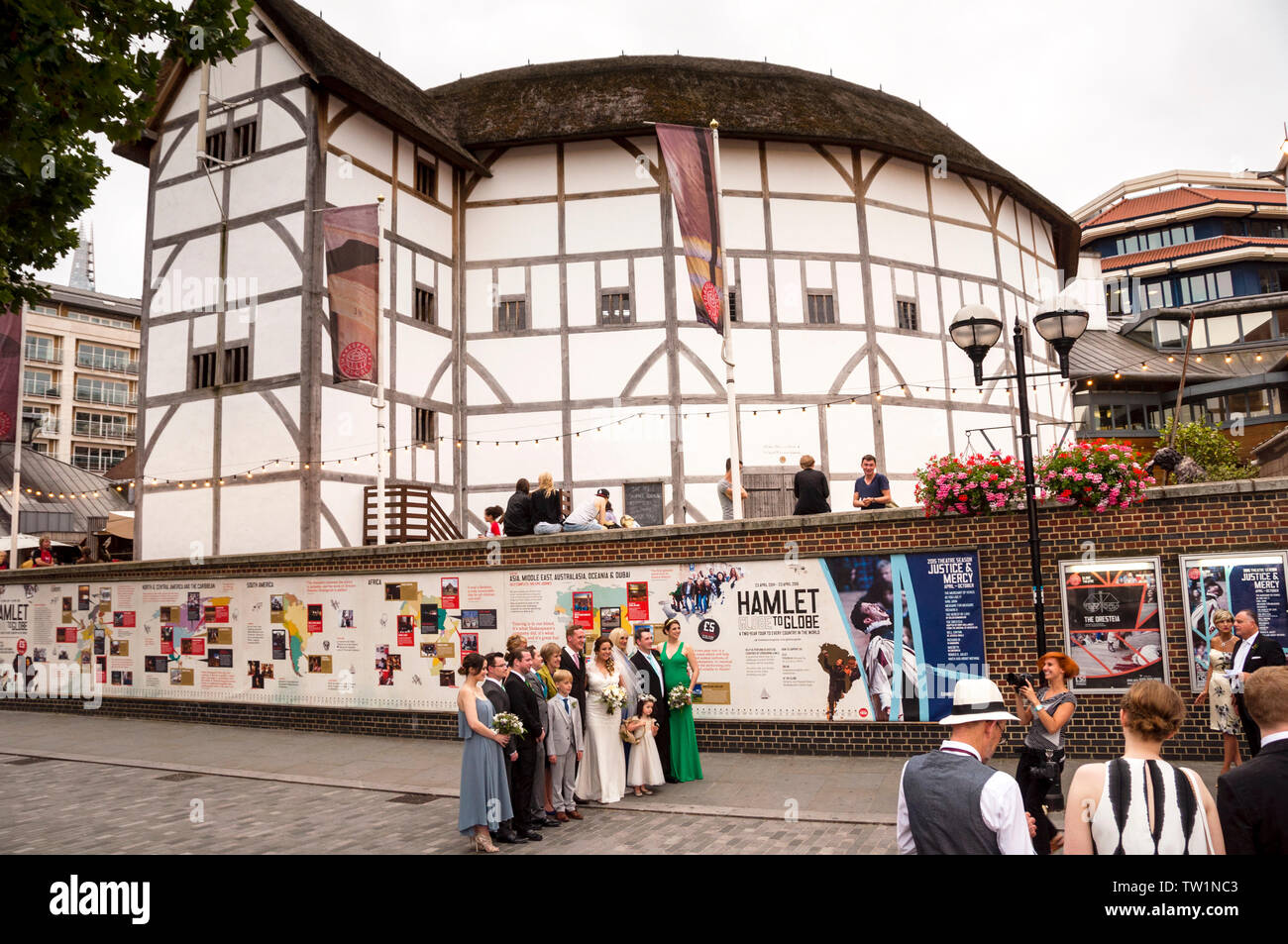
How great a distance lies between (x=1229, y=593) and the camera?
981cm

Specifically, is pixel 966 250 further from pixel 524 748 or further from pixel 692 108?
pixel 524 748

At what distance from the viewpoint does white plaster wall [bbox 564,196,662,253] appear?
2272 cm

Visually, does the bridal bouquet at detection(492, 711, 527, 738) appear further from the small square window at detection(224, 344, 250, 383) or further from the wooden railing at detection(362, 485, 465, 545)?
the small square window at detection(224, 344, 250, 383)

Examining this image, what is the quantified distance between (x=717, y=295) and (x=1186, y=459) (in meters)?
7.40

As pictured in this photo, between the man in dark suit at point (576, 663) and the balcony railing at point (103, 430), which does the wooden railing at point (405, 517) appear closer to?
the man in dark suit at point (576, 663)

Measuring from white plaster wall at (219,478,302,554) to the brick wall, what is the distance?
5.45m

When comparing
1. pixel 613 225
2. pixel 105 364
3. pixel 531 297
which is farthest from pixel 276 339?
pixel 105 364

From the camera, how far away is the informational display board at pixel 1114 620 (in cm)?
1011

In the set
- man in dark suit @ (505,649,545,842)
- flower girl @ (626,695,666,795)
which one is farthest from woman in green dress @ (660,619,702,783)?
man in dark suit @ (505,649,545,842)

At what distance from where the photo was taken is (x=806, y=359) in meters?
22.6

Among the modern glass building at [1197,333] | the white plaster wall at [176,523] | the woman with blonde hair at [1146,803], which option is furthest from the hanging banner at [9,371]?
the modern glass building at [1197,333]

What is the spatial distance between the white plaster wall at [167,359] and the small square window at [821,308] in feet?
50.0
